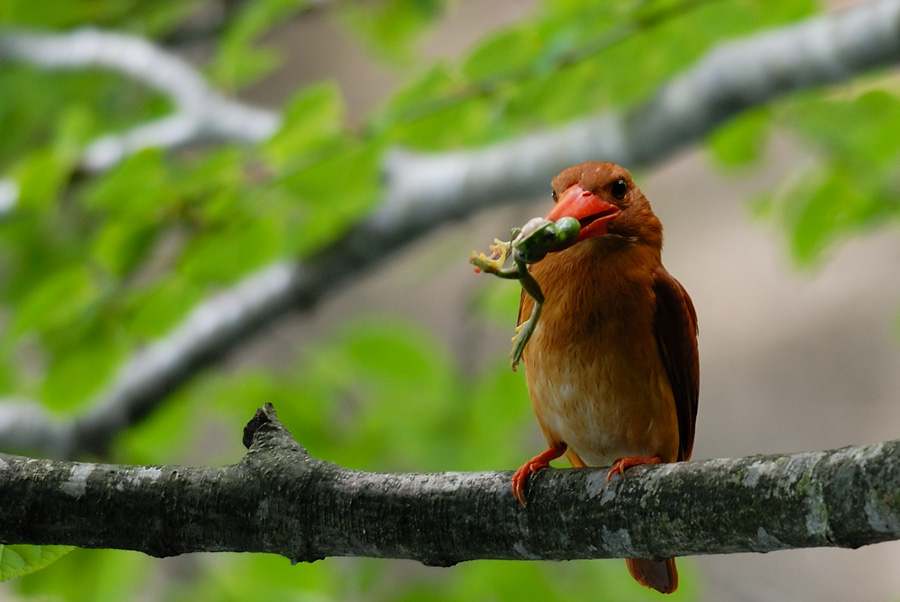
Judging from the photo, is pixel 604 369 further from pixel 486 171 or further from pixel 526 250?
pixel 486 171

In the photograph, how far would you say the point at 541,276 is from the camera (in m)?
1.47

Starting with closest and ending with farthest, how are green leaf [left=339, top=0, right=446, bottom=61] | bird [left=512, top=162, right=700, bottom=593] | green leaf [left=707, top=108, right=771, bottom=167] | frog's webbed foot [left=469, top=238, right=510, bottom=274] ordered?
frog's webbed foot [left=469, top=238, right=510, bottom=274], bird [left=512, top=162, right=700, bottom=593], green leaf [left=707, top=108, right=771, bottom=167], green leaf [left=339, top=0, right=446, bottom=61]

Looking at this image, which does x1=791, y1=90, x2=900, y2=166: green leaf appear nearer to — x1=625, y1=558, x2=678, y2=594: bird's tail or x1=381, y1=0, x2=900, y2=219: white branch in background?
x1=381, y1=0, x2=900, y2=219: white branch in background

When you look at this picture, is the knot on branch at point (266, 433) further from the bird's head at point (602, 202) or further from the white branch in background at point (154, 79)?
the white branch in background at point (154, 79)

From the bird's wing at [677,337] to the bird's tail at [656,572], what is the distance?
25cm

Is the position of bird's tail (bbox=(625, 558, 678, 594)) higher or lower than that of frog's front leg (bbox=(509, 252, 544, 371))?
lower

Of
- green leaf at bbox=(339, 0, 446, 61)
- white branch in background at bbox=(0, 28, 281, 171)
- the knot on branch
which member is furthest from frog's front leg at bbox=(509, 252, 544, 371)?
green leaf at bbox=(339, 0, 446, 61)

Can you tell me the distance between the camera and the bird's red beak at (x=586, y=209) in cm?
126

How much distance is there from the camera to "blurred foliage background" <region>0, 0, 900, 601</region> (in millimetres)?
2141

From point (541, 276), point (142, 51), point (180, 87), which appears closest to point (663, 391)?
point (541, 276)

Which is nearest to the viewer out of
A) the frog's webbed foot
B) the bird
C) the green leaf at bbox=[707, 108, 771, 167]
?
the frog's webbed foot

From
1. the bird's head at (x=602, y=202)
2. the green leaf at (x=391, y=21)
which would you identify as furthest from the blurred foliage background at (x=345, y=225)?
the green leaf at (x=391, y=21)

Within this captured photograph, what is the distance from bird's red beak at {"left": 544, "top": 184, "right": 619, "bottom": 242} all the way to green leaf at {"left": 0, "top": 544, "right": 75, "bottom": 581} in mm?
757

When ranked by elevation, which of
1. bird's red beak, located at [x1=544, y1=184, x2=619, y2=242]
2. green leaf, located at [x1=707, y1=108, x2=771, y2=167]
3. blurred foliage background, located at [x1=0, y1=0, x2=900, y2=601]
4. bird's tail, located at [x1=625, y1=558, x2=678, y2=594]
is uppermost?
green leaf, located at [x1=707, y1=108, x2=771, y2=167]
